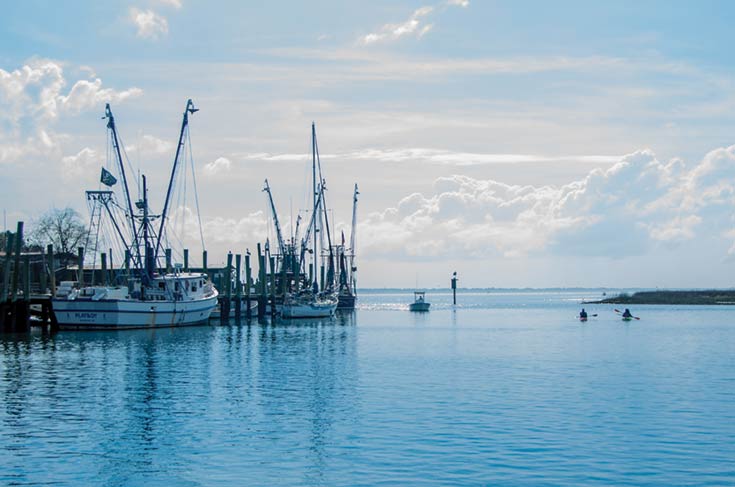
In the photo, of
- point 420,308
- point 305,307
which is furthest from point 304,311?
point 420,308

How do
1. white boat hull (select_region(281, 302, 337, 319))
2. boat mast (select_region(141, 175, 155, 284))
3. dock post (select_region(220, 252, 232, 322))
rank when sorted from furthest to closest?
white boat hull (select_region(281, 302, 337, 319))
dock post (select_region(220, 252, 232, 322))
boat mast (select_region(141, 175, 155, 284))

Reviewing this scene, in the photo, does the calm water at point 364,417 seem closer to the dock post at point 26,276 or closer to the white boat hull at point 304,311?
the dock post at point 26,276

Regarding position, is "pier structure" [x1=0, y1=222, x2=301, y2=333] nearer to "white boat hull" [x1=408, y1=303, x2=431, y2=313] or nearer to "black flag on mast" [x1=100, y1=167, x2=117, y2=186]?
"black flag on mast" [x1=100, y1=167, x2=117, y2=186]

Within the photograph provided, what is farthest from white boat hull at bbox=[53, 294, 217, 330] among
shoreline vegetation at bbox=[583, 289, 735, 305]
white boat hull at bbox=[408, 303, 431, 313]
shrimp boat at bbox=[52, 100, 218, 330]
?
shoreline vegetation at bbox=[583, 289, 735, 305]

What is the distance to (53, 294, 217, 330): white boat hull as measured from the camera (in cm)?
7844

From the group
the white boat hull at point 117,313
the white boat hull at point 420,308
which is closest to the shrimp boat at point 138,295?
the white boat hull at point 117,313

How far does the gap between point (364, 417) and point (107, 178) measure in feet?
191

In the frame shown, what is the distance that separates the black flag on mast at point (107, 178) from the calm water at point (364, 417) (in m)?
24.1

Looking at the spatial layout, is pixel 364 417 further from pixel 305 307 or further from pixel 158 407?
pixel 305 307

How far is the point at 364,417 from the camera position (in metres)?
32.8

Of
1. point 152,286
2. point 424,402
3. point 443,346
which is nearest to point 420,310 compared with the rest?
point 152,286

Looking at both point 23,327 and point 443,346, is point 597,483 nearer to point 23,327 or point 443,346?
point 443,346

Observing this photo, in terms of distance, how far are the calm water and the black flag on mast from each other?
24.1m

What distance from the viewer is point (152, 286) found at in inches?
3514
